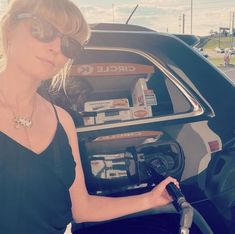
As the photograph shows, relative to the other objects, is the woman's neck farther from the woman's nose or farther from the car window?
the car window

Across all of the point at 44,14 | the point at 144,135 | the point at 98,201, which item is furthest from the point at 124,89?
the point at 44,14

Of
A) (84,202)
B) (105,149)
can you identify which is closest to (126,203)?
(84,202)

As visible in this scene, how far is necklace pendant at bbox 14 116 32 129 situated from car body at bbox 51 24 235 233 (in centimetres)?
53

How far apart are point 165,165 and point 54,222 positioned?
2.49ft

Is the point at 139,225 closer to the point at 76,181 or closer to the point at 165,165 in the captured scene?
the point at 165,165

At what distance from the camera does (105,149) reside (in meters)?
2.21

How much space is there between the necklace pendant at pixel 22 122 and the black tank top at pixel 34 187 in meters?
0.10

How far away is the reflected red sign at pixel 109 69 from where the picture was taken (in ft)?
8.07

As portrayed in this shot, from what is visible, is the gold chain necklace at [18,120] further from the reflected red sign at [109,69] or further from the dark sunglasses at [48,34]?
the reflected red sign at [109,69]

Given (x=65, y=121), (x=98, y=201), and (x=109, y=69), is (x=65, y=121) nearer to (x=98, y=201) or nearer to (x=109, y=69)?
(x=98, y=201)

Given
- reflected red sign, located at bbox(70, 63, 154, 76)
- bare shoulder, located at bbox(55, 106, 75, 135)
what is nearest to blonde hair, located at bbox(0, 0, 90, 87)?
bare shoulder, located at bbox(55, 106, 75, 135)

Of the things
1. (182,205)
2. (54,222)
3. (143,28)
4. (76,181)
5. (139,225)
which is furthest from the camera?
(143,28)

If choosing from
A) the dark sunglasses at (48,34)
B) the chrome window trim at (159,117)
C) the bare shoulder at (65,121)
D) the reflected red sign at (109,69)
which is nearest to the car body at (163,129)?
the chrome window trim at (159,117)

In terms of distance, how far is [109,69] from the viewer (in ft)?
8.17
